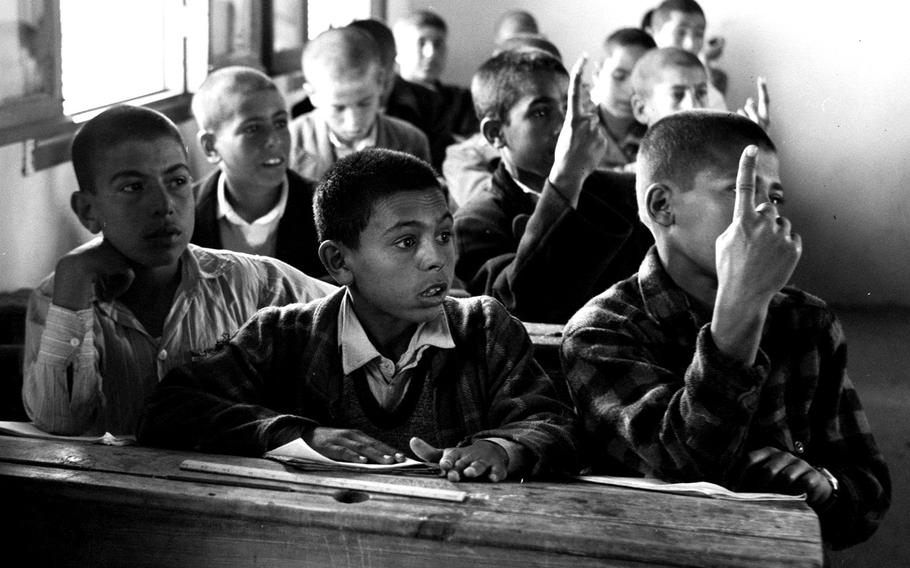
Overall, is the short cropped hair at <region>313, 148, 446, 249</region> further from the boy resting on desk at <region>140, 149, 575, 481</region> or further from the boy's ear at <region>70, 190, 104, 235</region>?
the boy's ear at <region>70, 190, 104, 235</region>

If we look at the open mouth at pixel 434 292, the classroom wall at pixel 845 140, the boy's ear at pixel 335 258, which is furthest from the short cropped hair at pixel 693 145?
the classroom wall at pixel 845 140

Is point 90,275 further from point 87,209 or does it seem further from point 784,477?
point 784,477

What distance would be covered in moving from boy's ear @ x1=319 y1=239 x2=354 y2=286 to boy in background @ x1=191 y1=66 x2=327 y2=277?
31.2 inches

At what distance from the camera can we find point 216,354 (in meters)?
1.73

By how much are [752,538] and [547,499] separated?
24 centimetres

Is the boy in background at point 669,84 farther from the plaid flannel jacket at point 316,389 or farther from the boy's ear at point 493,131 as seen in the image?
the plaid flannel jacket at point 316,389

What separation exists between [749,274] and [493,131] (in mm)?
1795

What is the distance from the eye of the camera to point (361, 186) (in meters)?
1.79

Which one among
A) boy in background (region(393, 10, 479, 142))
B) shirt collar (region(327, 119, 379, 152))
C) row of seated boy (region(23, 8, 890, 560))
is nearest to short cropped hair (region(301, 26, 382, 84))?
shirt collar (region(327, 119, 379, 152))

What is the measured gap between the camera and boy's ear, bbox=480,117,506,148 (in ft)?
10.5

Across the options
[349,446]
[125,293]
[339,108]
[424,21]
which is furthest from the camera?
[424,21]

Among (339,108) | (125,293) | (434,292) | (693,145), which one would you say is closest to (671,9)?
(339,108)

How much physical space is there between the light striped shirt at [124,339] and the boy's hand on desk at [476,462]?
1.73 feet

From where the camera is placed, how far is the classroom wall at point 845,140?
528cm
